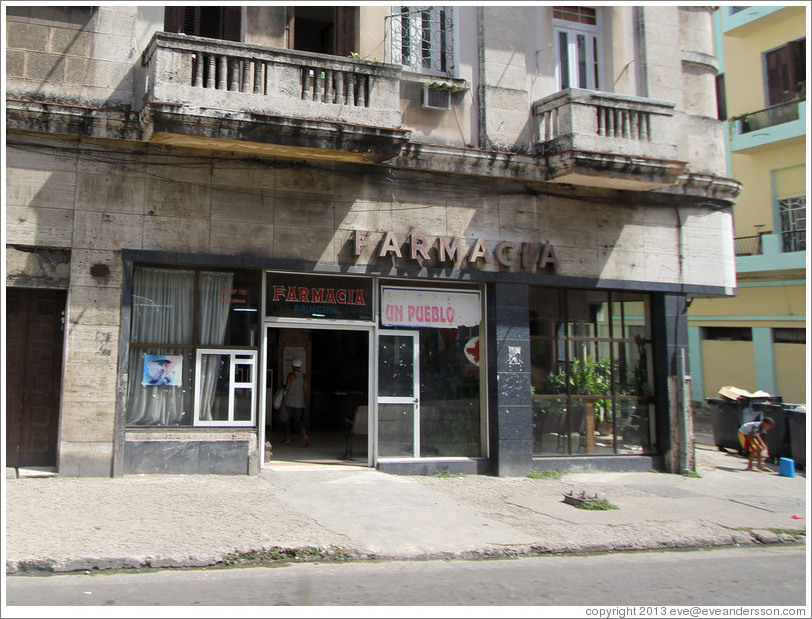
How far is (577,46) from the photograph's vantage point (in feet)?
40.8

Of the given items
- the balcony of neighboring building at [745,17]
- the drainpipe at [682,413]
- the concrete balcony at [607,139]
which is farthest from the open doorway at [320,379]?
the balcony of neighboring building at [745,17]

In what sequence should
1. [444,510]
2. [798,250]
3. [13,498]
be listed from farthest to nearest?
1. [798,250]
2. [444,510]
3. [13,498]

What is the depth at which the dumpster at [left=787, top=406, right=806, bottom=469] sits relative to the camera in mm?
13180

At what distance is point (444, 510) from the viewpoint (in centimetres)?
860

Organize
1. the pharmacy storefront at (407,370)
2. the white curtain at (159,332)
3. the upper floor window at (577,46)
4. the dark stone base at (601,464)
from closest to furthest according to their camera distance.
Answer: the white curtain at (159,332)
the pharmacy storefront at (407,370)
the dark stone base at (601,464)
the upper floor window at (577,46)

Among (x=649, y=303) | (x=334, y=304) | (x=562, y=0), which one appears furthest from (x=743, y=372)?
(x=334, y=304)

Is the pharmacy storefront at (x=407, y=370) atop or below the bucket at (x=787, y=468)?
atop

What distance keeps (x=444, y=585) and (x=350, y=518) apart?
7.52ft

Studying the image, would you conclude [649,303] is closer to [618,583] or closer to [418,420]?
[418,420]

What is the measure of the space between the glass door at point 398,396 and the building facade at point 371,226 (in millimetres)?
35

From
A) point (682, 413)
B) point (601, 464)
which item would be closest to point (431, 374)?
point (601, 464)

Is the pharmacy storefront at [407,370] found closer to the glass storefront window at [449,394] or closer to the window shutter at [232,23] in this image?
the glass storefront window at [449,394]

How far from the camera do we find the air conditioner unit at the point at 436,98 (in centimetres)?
1095

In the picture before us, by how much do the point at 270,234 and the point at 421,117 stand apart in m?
3.13
